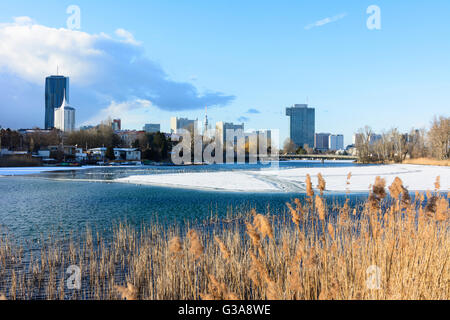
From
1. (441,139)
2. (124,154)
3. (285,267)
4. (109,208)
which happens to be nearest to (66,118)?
(124,154)

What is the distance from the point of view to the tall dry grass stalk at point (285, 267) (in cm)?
322

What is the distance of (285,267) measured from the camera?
15.5ft

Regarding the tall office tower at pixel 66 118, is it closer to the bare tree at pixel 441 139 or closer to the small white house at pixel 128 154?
the small white house at pixel 128 154

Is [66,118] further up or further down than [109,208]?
further up

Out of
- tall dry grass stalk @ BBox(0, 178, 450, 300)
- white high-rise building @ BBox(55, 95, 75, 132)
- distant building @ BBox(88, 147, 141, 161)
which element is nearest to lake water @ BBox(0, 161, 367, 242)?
tall dry grass stalk @ BBox(0, 178, 450, 300)

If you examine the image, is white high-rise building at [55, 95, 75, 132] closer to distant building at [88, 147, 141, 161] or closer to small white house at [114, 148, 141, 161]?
distant building at [88, 147, 141, 161]

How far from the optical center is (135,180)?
2597cm

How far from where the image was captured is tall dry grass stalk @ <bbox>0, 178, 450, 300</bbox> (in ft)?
10.6

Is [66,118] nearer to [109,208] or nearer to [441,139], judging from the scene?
[441,139]

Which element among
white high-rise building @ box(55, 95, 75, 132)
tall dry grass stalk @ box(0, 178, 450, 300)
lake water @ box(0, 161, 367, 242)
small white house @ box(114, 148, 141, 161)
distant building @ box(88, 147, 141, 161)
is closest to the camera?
tall dry grass stalk @ box(0, 178, 450, 300)

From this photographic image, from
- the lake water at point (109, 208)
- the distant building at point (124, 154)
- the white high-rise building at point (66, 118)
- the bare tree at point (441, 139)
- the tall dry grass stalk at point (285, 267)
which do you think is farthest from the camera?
the white high-rise building at point (66, 118)

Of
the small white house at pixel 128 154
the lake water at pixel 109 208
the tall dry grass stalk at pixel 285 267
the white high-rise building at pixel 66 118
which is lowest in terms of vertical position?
the lake water at pixel 109 208

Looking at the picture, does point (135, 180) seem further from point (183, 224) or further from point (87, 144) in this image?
point (87, 144)

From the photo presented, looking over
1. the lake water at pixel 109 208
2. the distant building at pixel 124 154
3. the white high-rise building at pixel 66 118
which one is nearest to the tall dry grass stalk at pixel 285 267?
the lake water at pixel 109 208
